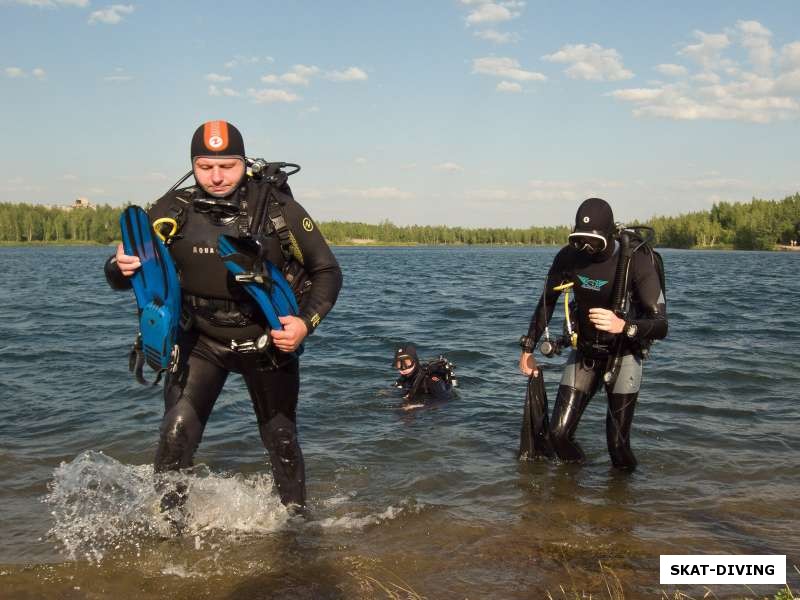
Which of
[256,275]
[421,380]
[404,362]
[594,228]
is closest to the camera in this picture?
[256,275]

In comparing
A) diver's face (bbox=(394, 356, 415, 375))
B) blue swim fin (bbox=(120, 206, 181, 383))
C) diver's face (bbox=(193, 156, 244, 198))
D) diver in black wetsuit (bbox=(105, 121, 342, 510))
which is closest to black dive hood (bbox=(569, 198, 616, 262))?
diver in black wetsuit (bbox=(105, 121, 342, 510))

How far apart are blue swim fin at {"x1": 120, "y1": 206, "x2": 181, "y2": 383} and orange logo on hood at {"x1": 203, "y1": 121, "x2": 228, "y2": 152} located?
0.55m

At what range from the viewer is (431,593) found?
4207 mm

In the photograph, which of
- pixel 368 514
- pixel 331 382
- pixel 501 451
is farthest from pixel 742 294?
pixel 368 514

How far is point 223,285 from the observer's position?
435 cm

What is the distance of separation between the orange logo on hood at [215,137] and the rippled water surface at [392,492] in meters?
2.10

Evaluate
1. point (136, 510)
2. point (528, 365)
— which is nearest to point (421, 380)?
point (528, 365)

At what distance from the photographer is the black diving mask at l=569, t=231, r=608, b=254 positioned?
237 inches

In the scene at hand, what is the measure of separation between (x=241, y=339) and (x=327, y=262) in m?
0.72

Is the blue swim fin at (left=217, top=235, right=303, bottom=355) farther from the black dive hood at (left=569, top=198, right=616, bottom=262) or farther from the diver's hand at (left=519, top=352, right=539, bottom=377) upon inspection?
the diver's hand at (left=519, top=352, right=539, bottom=377)

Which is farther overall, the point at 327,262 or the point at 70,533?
the point at 70,533

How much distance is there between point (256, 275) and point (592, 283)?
3278mm

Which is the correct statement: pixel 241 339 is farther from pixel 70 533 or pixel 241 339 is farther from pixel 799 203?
pixel 799 203

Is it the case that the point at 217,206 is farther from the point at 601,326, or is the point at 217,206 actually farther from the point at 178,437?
the point at 601,326
